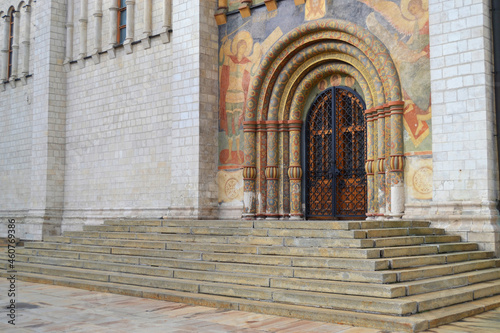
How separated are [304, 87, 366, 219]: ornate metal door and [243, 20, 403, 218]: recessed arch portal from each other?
299 mm

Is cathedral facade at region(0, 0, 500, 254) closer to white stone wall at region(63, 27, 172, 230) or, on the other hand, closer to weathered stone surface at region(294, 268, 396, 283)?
white stone wall at region(63, 27, 172, 230)

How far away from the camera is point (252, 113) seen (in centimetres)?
1314

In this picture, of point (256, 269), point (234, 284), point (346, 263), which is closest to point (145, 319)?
point (234, 284)

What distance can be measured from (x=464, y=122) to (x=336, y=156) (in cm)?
320

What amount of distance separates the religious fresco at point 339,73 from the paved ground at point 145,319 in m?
4.43

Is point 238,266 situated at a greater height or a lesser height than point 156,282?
greater

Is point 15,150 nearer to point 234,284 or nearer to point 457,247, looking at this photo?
point 234,284

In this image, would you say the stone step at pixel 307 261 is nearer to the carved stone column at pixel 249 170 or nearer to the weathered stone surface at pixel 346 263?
the weathered stone surface at pixel 346 263

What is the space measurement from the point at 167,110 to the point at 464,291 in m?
9.55

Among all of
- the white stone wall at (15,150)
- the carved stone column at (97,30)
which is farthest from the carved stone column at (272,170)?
the white stone wall at (15,150)

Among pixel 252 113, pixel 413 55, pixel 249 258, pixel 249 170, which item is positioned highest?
pixel 413 55

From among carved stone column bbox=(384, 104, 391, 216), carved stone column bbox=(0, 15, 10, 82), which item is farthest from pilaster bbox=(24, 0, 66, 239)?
carved stone column bbox=(384, 104, 391, 216)

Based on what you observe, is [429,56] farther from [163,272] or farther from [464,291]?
[163,272]

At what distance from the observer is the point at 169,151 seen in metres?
14.6
